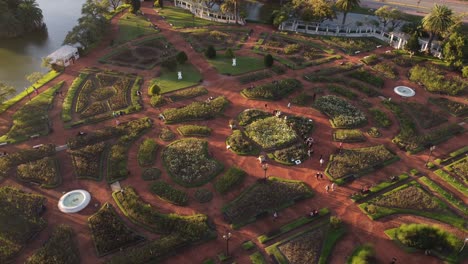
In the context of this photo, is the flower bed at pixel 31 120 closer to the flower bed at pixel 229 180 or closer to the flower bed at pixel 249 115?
the flower bed at pixel 229 180

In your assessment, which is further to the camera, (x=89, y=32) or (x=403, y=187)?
(x=89, y=32)

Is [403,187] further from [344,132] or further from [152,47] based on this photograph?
[152,47]

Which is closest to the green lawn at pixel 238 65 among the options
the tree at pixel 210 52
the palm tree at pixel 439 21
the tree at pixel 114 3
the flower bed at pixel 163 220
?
the tree at pixel 210 52

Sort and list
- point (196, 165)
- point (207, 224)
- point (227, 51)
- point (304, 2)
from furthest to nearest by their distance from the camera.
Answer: point (304, 2), point (227, 51), point (196, 165), point (207, 224)

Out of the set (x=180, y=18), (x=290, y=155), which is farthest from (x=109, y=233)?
(x=180, y=18)

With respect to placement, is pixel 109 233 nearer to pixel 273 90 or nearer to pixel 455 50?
pixel 273 90

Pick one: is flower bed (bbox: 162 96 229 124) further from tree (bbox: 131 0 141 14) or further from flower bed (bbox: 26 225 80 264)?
tree (bbox: 131 0 141 14)

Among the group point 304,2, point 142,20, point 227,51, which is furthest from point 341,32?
point 142,20
